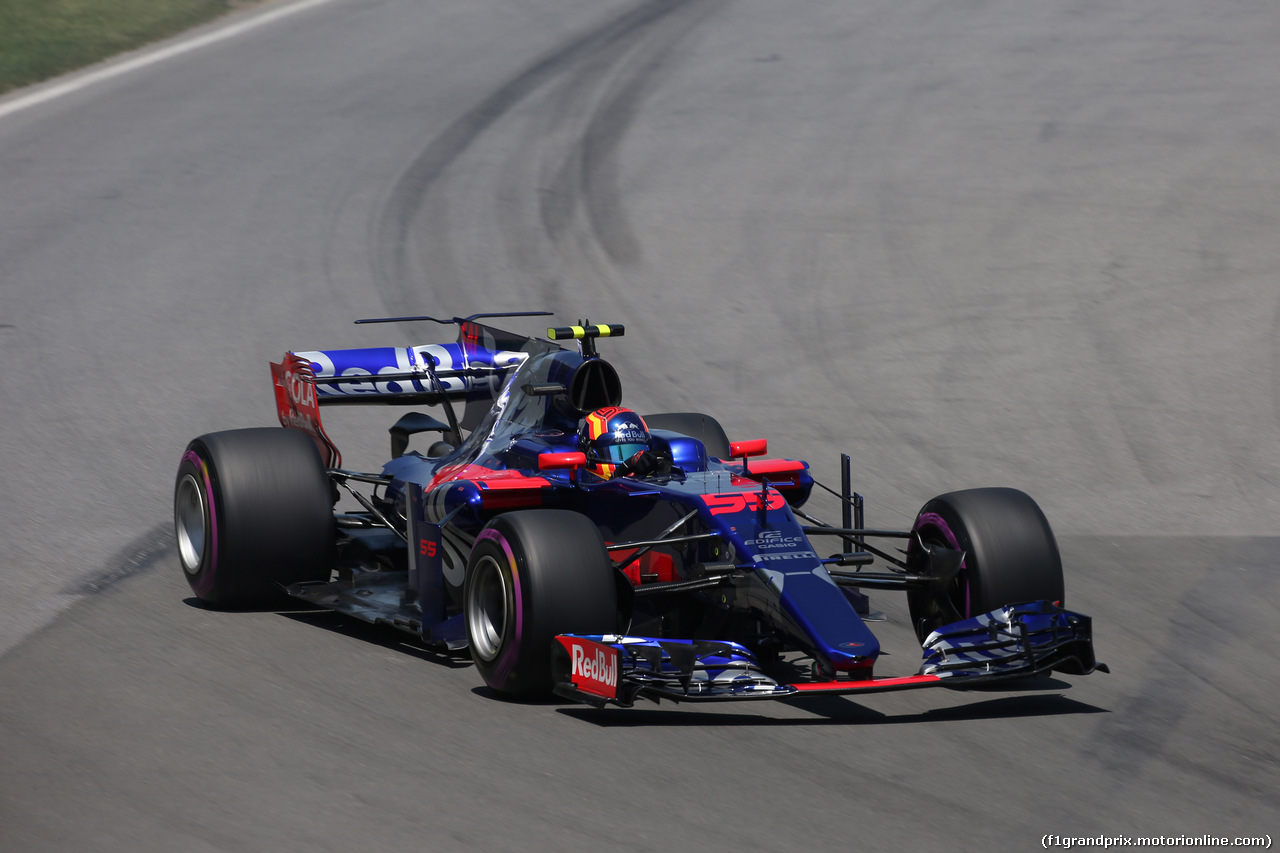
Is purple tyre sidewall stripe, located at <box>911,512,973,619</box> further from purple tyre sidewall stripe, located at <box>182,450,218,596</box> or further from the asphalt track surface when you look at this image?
purple tyre sidewall stripe, located at <box>182,450,218,596</box>

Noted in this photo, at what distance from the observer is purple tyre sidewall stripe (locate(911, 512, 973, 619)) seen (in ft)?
26.2

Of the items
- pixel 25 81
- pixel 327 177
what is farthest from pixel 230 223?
pixel 25 81

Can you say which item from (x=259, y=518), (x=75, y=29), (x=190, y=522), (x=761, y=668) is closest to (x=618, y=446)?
(x=761, y=668)

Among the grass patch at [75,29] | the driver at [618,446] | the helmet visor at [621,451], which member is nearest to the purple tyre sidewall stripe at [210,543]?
the driver at [618,446]

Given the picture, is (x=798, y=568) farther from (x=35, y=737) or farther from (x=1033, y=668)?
(x=35, y=737)

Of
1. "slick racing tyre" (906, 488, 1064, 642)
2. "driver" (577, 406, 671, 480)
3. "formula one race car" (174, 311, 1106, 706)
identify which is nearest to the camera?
"formula one race car" (174, 311, 1106, 706)

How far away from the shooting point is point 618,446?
844 cm

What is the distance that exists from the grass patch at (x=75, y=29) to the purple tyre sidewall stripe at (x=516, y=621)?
66.2ft

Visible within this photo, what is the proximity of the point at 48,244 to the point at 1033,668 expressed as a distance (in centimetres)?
1403

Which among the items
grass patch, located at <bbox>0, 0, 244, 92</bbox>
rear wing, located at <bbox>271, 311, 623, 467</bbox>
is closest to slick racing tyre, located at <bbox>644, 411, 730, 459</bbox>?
rear wing, located at <bbox>271, 311, 623, 467</bbox>

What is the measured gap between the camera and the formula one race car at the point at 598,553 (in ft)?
23.7

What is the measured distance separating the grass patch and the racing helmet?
19302 millimetres

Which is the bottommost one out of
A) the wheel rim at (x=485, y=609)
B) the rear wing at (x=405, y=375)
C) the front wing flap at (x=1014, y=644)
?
the front wing flap at (x=1014, y=644)

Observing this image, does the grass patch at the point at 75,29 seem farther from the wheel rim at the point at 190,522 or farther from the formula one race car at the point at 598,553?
the formula one race car at the point at 598,553
